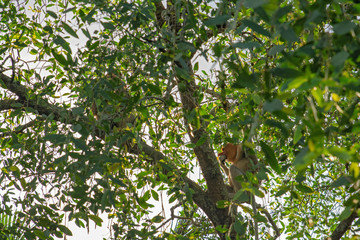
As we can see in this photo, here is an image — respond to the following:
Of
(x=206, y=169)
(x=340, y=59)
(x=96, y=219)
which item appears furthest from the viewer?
(x=206, y=169)

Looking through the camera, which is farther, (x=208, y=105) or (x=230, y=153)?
(x=230, y=153)

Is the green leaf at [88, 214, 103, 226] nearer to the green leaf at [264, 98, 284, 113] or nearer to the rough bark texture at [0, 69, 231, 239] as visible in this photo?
the green leaf at [264, 98, 284, 113]

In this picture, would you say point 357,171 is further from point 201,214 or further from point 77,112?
point 201,214

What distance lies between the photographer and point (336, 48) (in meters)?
1.03

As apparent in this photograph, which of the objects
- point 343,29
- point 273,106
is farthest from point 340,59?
point 273,106

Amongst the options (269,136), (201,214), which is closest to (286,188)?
(269,136)

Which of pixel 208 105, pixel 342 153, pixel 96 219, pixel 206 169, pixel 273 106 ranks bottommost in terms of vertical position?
pixel 342 153

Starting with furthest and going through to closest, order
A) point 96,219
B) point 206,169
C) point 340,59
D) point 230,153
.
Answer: point 230,153 < point 206,169 < point 96,219 < point 340,59

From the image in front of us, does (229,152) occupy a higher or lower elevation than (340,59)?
higher

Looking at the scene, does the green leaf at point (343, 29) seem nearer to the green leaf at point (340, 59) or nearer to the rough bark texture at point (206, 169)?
the green leaf at point (340, 59)

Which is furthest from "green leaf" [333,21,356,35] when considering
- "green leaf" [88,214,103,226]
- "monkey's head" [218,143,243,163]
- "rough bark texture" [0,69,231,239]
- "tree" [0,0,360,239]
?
"monkey's head" [218,143,243,163]

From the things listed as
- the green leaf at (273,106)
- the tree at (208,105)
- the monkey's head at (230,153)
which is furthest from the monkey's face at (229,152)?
the green leaf at (273,106)

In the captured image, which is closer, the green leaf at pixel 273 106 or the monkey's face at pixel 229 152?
the green leaf at pixel 273 106

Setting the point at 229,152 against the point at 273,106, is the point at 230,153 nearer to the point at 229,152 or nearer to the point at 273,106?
the point at 229,152
